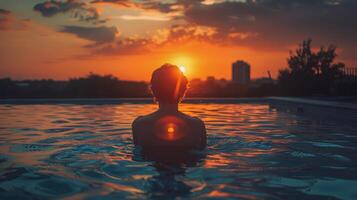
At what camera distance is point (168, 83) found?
4320 mm

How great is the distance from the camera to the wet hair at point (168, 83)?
4.33 meters

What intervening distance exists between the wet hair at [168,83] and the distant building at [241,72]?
101ft

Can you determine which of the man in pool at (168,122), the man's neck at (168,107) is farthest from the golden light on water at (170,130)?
the man's neck at (168,107)

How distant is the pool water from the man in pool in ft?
0.86

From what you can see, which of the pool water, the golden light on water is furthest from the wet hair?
the pool water

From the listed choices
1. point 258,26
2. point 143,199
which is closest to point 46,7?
point 258,26

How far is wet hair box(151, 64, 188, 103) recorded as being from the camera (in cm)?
433

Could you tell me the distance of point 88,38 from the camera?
22828 mm

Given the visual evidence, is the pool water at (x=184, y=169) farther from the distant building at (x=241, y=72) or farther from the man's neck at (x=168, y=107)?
the distant building at (x=241, y=72)

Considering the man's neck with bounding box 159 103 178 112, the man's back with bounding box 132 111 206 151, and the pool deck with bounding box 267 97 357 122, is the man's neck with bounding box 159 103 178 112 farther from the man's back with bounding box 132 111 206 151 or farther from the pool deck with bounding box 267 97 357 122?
the pool deck with bounding box 267 97 357 122

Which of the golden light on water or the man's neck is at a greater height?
the man's neck

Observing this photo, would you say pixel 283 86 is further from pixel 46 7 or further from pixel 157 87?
pixel 157 87

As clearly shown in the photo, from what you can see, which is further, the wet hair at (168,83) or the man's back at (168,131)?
the man's back at (168,131)

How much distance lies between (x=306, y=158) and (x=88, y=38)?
64.2 ft
